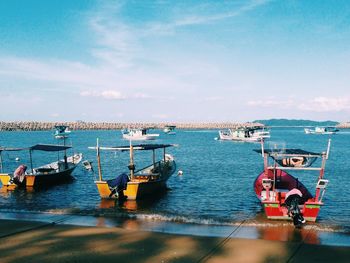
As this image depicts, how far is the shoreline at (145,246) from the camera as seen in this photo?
1138 cm

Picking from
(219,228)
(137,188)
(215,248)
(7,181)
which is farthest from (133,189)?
(7,181)

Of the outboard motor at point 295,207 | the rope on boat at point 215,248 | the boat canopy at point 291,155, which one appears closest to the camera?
the rope on boat at point 215,248

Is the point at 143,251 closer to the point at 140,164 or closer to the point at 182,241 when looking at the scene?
the point at 182,241

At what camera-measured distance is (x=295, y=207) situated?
1566 cm

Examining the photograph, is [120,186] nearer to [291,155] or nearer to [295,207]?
[291,155]

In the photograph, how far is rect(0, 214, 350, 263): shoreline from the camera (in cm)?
1138

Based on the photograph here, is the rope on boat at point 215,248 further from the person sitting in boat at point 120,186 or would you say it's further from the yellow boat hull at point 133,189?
the person sitting in boat at point 120,186

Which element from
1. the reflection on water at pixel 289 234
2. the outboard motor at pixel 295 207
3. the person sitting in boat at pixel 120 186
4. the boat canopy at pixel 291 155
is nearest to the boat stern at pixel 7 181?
the person sitting in boat at pixel 120 186

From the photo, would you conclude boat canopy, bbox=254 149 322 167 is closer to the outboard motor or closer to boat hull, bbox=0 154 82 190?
the outboard motor

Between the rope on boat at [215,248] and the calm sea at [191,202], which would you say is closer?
the rope on boat at [215,248]

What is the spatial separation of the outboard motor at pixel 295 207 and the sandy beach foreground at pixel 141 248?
84.9 inches

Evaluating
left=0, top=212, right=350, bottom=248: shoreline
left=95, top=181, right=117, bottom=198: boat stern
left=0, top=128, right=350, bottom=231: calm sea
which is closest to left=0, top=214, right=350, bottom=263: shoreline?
left=0, top=212, right=350, bottom=248: shoreline

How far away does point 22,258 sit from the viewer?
36.9ft

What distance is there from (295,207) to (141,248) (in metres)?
7.18
